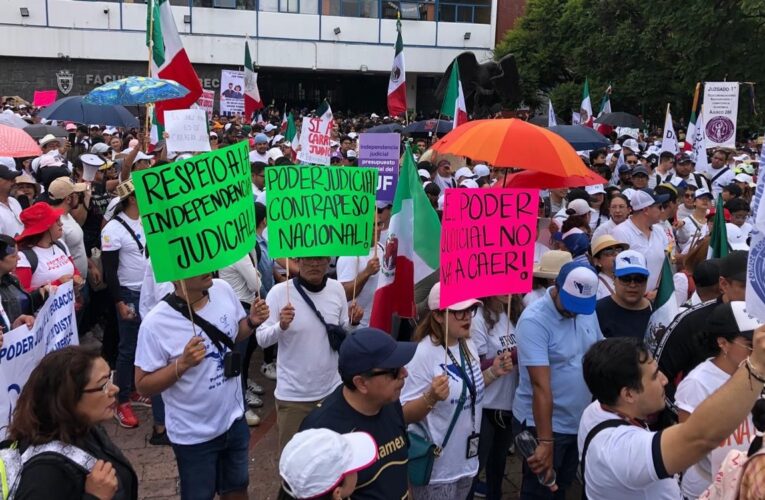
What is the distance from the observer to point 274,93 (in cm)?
4159

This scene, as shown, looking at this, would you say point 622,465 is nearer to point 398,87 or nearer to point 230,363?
point 230,363

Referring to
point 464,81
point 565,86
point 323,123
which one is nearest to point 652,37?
point 565,86

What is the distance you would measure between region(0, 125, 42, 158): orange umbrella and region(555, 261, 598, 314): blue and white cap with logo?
5533mm

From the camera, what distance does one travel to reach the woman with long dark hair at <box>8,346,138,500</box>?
97.0 inches

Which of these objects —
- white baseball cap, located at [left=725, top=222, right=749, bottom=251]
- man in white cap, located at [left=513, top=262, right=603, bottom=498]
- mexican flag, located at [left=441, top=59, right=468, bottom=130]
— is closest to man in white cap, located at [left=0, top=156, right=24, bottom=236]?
man in white cap, located at [left=513, top=262, right=603, bottom=498]

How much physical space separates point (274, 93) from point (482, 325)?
39052 millimetres

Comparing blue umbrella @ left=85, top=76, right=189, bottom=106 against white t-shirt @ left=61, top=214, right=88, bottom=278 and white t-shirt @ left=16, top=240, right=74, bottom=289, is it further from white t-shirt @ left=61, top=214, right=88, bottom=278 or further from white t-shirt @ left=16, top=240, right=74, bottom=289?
white t-shirt @ left=16, top=240, right=74, bottom=289

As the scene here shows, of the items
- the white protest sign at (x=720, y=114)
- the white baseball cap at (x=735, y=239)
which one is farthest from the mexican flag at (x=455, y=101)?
the white baseball cap at (x=735, y=239)

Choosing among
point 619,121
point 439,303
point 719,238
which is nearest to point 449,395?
point 439,303

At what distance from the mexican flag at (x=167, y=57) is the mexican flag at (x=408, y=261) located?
5344 millimetres

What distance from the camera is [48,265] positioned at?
4.97 metres

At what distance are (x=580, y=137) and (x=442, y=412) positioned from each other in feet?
29.1

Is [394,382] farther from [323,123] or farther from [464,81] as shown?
[464,81]

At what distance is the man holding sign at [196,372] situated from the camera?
3588 millimetres
